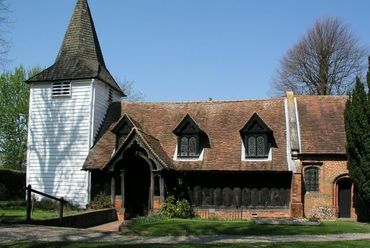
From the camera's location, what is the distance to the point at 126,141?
2578 centimetres

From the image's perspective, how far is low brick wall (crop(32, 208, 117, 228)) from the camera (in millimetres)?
19891

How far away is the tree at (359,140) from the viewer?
2405 cm

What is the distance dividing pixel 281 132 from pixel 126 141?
875 cm

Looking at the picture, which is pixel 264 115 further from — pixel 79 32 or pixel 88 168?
pixel 79 32

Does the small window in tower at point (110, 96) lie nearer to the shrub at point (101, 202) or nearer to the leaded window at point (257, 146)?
the shrub at point (101, 202)

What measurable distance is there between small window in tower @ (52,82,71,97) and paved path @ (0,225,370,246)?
535 inches

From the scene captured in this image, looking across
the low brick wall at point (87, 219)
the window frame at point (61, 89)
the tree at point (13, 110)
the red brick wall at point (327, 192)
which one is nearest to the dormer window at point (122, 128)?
the window frame at point (61, 89)

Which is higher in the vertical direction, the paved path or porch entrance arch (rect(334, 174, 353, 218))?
porch entrance arch (rect(334, 174, 353, 218))

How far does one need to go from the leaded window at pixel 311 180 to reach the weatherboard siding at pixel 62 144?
12.2m

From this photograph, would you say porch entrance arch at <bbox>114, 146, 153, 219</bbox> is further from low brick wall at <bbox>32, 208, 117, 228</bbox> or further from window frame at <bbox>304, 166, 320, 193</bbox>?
window frame at <bbox>304, 166, 320, 193</bbox>

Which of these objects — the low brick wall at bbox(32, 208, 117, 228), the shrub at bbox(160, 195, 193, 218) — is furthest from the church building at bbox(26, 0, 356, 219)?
the low brick wall at bbox(32, 208, 117, 228)

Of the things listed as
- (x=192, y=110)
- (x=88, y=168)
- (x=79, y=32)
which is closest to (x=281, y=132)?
(x=192, y=110)

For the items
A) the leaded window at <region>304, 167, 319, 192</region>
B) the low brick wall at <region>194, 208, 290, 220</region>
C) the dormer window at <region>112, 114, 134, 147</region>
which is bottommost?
the low brick wall at <region>194, 208, 290, 220</region>

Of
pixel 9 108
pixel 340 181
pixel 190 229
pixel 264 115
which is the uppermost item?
pixel 9 108
